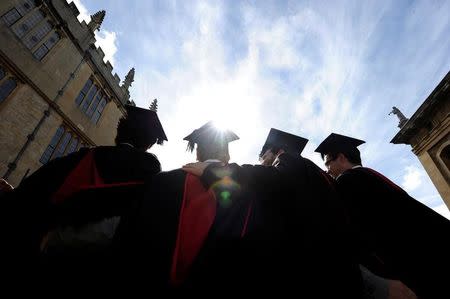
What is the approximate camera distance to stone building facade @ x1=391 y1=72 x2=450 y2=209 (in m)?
12.2

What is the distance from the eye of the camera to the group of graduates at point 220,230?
1518mm

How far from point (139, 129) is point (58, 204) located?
114 cm

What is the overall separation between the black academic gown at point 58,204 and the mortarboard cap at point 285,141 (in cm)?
187

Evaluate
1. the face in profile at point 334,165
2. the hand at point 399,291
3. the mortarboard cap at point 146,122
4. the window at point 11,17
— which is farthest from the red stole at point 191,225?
the window at point 11,17

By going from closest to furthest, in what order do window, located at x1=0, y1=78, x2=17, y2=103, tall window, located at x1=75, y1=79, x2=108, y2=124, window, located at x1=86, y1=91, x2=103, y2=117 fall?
window, located at x1=0, y1=78, x2=17, y2=103, tall window, located at x1=75, y1=79, x2=108, y2=124, window, located at x1=86, y1=91, x2=103, y2=117

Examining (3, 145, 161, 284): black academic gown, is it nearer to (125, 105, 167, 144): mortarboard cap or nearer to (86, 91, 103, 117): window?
(125, 105, 167, 144): mortarboard cap

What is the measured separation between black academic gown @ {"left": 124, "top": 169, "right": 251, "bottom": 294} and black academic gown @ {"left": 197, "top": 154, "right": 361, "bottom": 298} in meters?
0.10

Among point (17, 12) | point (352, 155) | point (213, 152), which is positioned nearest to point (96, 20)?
point (17, 12)

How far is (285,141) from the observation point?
142 inches

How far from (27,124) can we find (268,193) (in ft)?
37.9

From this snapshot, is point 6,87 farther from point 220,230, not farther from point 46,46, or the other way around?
point 220,230

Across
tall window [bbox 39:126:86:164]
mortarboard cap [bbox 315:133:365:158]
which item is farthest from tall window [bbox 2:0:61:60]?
mortarboard cap [bbox 315:133:365:158]

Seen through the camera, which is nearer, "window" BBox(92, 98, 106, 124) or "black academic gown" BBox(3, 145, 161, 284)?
"black academic gown" BBox(3, 145, 161, 284)

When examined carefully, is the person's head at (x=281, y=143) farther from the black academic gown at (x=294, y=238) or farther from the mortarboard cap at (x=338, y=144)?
the black academic gown at (x=294, y=238)
